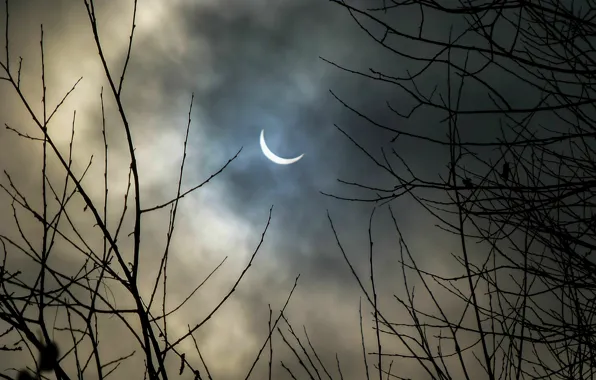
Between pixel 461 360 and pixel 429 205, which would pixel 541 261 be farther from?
pixel 461 360

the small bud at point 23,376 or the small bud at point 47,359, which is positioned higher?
the small bud at point 47,359

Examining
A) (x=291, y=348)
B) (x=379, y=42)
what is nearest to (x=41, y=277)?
(x=291, y=348)

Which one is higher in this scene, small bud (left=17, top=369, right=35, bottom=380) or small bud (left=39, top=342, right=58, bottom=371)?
small bud (left=39, top=342, right=58, bottom=371)

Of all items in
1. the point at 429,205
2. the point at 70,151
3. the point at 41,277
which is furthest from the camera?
the point at 429,205

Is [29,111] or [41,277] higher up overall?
[29,111]

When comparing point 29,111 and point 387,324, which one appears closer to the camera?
point 29,111

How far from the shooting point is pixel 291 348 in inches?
106

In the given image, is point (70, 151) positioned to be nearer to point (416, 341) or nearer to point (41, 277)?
point (41, 277)

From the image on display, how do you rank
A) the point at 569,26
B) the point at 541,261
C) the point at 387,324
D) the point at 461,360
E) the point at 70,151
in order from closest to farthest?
the point at 70,151
the point at 461,360
the point at 387,324
the point at 569,26
the point at 541,261

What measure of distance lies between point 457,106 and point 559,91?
631 millimetres

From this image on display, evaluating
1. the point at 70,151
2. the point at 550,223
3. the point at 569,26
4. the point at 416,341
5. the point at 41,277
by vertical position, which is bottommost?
the point at 41,277

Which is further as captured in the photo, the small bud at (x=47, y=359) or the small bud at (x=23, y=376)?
the small bud at (x=47, y=359)

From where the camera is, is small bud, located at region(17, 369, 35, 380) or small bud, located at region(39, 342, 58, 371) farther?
small bud, located at region(39, 342, 58, 371)

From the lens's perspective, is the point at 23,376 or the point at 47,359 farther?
the point at 47,359
